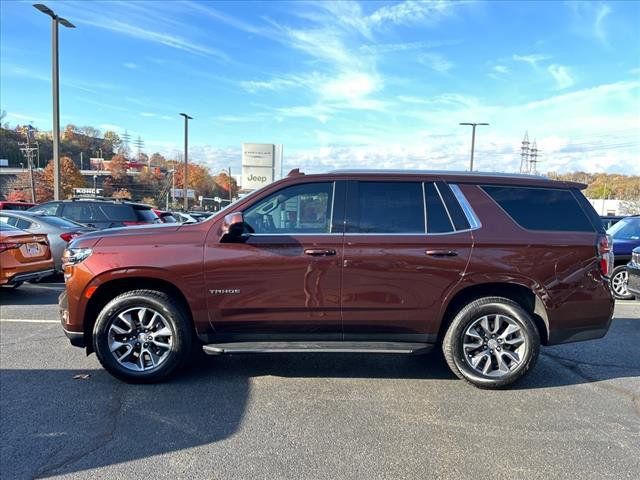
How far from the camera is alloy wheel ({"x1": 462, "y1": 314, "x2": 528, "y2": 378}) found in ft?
13.8

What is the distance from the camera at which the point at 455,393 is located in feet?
13.4

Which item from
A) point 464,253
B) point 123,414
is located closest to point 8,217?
point 123,414

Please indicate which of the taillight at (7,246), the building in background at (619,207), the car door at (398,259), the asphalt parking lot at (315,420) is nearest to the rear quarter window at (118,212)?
the taillight at (7,246)

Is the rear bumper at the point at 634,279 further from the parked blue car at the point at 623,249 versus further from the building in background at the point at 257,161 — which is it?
the building in background at the point at 257,161

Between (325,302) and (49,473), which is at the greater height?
(325,302)

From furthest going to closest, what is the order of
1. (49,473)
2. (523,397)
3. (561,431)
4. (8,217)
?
(8,217) < (523,397) < (561,431) < (49,473)

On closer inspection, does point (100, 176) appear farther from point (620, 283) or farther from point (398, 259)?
point (398, 259)

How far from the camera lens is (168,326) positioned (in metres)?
4.14

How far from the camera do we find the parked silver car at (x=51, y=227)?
356 inches

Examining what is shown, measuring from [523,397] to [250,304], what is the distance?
2537 mm

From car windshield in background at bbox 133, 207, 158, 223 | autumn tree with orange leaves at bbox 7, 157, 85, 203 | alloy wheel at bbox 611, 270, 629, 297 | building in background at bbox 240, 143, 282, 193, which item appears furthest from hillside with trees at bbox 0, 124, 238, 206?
alloy wheel at bbox 611, 270, 629, 297

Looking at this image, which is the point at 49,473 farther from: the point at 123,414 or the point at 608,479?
the point at 608,479

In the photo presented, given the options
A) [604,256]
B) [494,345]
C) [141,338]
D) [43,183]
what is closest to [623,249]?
[604,256]

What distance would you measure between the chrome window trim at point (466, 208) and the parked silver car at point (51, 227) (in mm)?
7716
